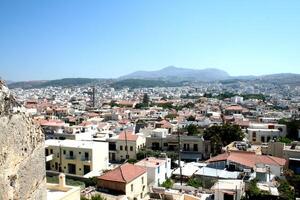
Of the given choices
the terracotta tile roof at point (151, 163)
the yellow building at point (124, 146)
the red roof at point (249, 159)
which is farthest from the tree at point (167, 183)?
the yellow building at point (124, 146)

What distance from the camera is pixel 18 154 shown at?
4.21 metres

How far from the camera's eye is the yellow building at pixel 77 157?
3212cm

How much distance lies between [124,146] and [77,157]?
21.3 feet

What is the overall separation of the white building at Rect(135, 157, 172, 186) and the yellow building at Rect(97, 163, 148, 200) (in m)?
3.20

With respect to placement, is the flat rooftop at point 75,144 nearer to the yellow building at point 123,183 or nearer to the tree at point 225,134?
the yellow building at point 123,183

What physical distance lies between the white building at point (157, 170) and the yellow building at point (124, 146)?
26.8 ft

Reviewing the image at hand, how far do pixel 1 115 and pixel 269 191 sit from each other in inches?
724

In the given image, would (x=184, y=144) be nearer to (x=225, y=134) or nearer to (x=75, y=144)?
(x=225, y=134)

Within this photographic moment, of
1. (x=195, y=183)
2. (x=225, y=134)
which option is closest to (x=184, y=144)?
(x=225, y=134)

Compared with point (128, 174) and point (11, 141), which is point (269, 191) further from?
point (11, 141)

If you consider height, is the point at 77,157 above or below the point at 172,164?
above

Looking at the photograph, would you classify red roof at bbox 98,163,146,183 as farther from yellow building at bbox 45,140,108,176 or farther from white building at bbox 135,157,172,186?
yellow building at bbox 45,140,108,176

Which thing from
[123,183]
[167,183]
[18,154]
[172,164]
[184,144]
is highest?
[18,154]

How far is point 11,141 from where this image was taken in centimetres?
409
